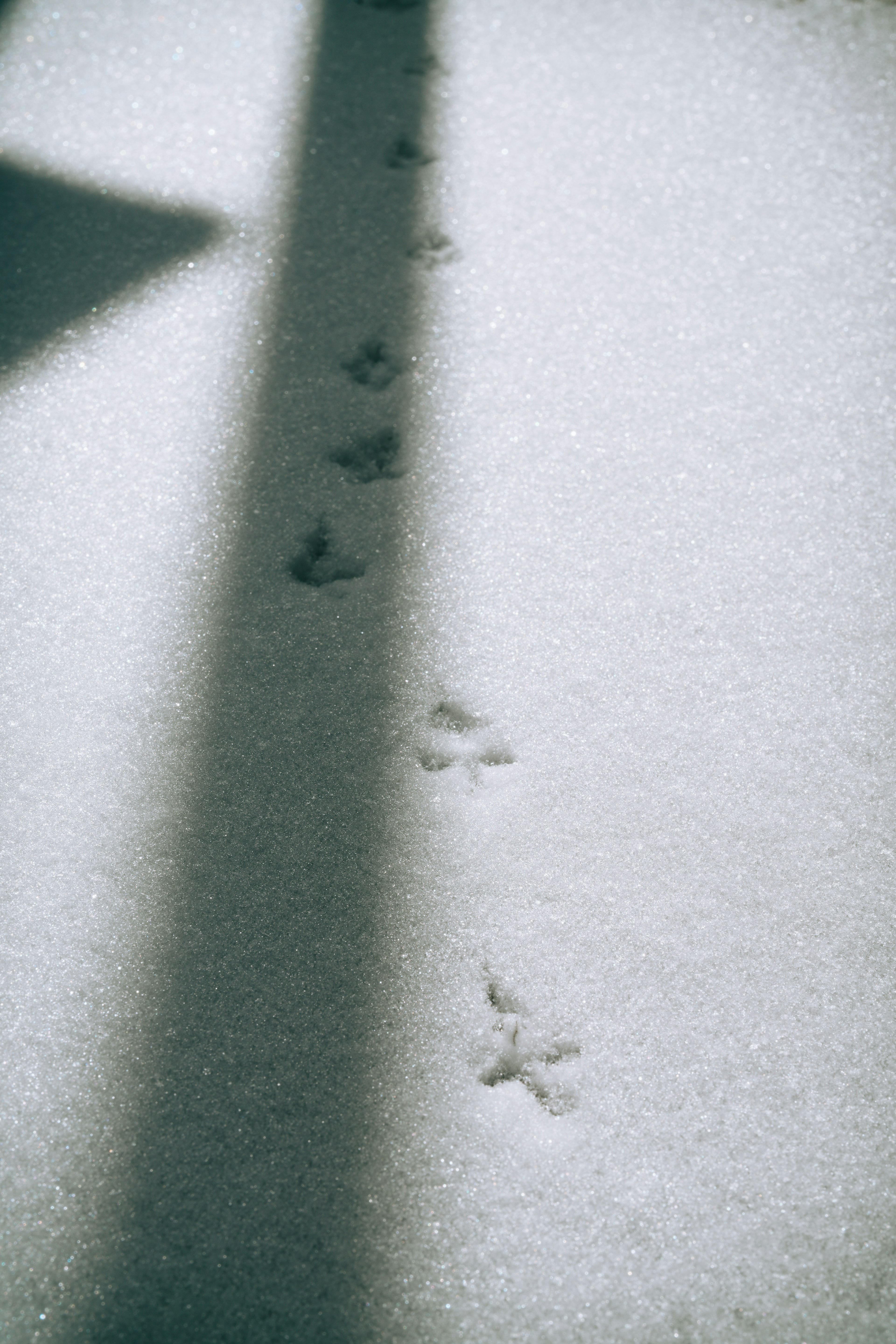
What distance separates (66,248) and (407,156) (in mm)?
618

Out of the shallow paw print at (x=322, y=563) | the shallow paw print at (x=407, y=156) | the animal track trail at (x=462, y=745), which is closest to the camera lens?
the animal track trail at (x=462, y=745)

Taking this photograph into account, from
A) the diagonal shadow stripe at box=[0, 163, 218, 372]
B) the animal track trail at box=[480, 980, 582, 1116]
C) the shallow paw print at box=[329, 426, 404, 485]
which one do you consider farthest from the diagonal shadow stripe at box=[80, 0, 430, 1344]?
the diagonal shadow stripe at box=[0, 163, 218, 372]

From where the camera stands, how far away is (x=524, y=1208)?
785 millimetres

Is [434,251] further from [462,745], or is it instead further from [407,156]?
[462,745]

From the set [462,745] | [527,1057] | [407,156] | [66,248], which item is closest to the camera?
[527,1057]

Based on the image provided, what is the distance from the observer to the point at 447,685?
1043 millimetres

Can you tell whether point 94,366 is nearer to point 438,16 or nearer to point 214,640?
point 214,640

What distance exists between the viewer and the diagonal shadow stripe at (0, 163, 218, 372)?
134cm

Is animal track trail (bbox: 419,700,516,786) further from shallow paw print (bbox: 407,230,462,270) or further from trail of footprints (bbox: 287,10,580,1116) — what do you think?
shallow paw print (bbox: 407,230,462,270)

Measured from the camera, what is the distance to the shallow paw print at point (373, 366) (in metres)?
1.28

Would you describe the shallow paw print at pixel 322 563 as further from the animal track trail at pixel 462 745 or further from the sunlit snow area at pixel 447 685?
the animal track trail at pixel 462 745

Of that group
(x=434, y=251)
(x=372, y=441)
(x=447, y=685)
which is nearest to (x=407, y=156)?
(x=434, y=251)

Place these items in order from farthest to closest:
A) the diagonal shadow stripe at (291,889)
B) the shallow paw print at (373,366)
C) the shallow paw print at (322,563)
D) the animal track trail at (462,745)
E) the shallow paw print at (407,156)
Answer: the shallow paw print at (407,156) < the shallow paw print at (373,366) < the shallow paw print at (322,563) < the animal track trail at (462,745) < the diagonal shadow stripe at (291,889)

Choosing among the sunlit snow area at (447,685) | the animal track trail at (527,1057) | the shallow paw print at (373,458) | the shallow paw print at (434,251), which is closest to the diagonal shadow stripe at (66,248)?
the sunlit snow area at (447,685)
